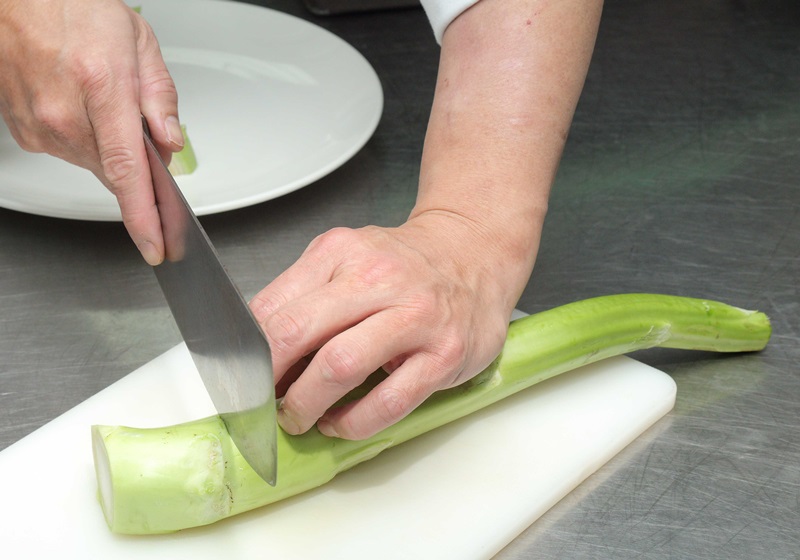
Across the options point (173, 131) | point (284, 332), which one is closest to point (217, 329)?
point (284, 332)

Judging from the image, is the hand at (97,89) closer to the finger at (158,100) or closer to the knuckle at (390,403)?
the finger at (158,100)

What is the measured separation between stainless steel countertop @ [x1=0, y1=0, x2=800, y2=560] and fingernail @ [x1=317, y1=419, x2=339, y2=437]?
0.23 m

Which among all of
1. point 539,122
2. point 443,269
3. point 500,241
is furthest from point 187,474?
point 539,122

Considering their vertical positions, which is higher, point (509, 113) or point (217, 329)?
point (509, 113)

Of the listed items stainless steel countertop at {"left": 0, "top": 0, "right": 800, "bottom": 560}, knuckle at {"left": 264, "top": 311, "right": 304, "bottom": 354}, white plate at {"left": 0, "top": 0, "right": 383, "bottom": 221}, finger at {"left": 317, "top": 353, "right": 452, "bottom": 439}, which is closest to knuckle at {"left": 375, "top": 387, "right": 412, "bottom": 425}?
finger at {"left": 317, "top": 353, "right": 452, "bottom": 439}

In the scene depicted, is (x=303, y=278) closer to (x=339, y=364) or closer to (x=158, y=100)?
(x=339, y=364)

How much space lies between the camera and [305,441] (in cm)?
97

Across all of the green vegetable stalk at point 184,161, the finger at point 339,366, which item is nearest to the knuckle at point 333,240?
the finger at point 339,366

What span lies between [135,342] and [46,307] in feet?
0.53

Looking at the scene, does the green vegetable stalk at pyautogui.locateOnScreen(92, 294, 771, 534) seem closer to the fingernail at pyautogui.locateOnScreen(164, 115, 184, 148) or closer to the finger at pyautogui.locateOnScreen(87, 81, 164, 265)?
the finger at pyautogui.locateOnScreen(87, 81, 164, 265)

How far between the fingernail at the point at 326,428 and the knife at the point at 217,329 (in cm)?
8

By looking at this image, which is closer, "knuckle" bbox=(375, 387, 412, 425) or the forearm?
"knuckle" bbox=(375, 387, 412, 425)

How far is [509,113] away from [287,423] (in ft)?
1.70

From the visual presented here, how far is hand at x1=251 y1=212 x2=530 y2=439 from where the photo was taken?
905 mm
